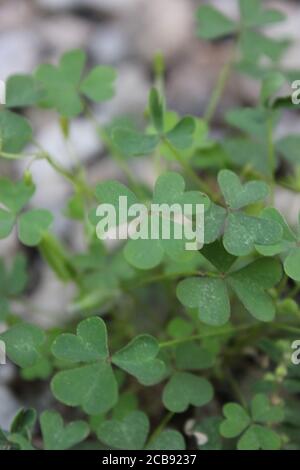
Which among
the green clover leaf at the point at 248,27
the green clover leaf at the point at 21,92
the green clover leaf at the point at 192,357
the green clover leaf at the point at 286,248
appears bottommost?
the green clover leaf at the point at 192,357

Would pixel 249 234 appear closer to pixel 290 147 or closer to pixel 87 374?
pixel 87 374

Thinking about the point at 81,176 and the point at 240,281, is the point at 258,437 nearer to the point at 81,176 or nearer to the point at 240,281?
the point at 240,281

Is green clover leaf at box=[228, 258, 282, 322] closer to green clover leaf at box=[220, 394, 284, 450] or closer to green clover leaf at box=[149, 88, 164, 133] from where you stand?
green clover leaf at box=[220, 394, 284, 450]

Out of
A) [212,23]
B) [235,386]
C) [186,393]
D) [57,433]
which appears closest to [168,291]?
[235,386]

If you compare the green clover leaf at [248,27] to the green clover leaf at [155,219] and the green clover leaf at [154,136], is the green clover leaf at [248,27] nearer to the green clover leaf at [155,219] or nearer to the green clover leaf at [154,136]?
the green clover leaf at [154,136]

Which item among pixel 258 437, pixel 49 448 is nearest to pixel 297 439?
pixel 258 437

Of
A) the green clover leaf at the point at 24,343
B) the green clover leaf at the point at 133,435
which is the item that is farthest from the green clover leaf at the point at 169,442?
the green clover leaf at the point at 24,343
